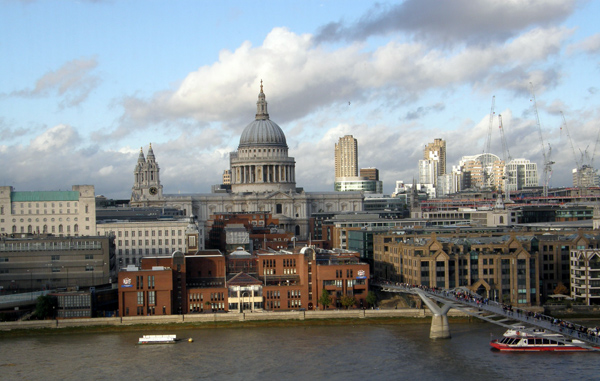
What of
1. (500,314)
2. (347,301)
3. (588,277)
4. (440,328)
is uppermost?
(588,277)

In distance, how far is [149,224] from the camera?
87.0 metres

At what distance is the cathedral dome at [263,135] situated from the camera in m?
141

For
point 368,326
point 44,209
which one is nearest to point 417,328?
point 368,326

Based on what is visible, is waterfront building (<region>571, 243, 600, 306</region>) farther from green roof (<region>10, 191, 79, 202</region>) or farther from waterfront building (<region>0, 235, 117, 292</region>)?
green roof (<region>10, 191, 79, 202</region>)

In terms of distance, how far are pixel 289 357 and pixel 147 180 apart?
82.5m

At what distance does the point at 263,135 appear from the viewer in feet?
464

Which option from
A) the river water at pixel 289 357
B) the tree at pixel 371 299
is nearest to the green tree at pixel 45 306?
the river water at pixel 289 357

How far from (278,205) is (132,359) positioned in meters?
83.6

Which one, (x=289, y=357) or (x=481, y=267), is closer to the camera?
(x=289, y=357)

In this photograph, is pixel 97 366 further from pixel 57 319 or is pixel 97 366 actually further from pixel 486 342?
pixel 486 342

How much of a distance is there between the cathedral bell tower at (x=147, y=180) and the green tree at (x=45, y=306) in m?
67.5

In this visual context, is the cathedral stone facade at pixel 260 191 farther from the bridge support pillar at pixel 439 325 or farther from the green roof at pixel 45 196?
the bridge support pillar at pixel 439 325

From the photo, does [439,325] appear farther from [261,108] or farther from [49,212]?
[261,108]

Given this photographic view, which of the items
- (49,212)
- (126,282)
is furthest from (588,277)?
(49,212)
